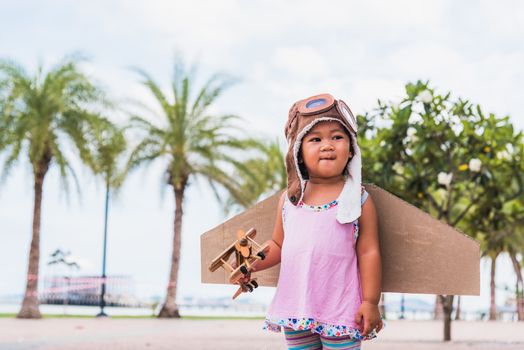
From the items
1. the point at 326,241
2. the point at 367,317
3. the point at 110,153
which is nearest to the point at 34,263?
the point at 110,153

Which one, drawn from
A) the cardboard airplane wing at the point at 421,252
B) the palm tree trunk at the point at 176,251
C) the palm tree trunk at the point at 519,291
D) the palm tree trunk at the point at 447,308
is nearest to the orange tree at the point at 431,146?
the palm tree trunk at the point at 447,308

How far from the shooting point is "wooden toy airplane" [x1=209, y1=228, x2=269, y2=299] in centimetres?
328

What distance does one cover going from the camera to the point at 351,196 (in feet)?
11.2

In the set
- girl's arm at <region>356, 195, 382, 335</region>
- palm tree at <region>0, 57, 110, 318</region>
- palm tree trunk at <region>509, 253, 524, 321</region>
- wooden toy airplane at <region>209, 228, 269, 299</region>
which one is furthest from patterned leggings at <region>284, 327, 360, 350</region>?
palm tree trunk at <region>509, 253, 524, 321</region>

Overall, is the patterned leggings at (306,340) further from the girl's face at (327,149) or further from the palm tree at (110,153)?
the palm tree at (110,153)

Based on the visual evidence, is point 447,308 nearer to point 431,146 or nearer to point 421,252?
point 431,146

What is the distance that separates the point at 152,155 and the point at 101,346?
1042 cm

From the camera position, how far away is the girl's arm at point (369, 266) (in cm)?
325

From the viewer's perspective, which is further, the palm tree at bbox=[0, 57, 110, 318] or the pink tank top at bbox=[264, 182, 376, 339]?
the palm tree at bbox=[0, 57, 110, 318]

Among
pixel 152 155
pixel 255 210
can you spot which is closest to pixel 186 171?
pixel 152 155

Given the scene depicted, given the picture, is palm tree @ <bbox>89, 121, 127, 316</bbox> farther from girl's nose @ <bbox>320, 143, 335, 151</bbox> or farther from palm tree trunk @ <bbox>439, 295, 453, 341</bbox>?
girl's nose @ <bbox>320, 143, 335, 151</bbox>

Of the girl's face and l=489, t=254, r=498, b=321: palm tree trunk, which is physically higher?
the girl's face

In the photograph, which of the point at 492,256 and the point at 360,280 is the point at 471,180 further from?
the point at 492,256

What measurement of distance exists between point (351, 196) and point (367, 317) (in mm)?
540
